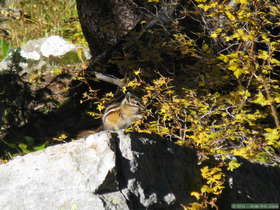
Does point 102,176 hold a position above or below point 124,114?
below

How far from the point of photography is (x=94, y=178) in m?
3.27

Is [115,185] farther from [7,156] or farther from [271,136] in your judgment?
[7,156]

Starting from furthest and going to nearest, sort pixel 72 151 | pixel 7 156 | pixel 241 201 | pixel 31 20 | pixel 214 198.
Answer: pixel 31 20 < pixel 7 156 < pixel 241 201 < pixel 214 198 < pixel 72 151

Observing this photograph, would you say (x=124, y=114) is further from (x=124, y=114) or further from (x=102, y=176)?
(x=102, y=176)

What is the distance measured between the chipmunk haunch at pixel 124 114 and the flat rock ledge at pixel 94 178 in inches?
40.9

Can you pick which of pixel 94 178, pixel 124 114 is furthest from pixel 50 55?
pixel 94 178

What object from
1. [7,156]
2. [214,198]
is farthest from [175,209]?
[7,156]

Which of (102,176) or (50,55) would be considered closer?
(102,176)

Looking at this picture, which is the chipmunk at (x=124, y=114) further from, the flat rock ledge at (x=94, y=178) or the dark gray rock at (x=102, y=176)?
the flat rock ledge at (x=94, y=178)

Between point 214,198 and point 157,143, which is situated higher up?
point 157,143

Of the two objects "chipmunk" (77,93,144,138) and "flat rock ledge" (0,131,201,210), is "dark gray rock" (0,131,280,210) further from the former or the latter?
"chipmunk" (77,93,144,138)

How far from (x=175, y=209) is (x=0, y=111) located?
344cm

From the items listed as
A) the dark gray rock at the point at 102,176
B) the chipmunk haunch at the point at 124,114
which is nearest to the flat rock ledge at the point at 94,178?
the dark gray rock at the point at 102,176

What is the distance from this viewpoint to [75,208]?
3.15 metres
